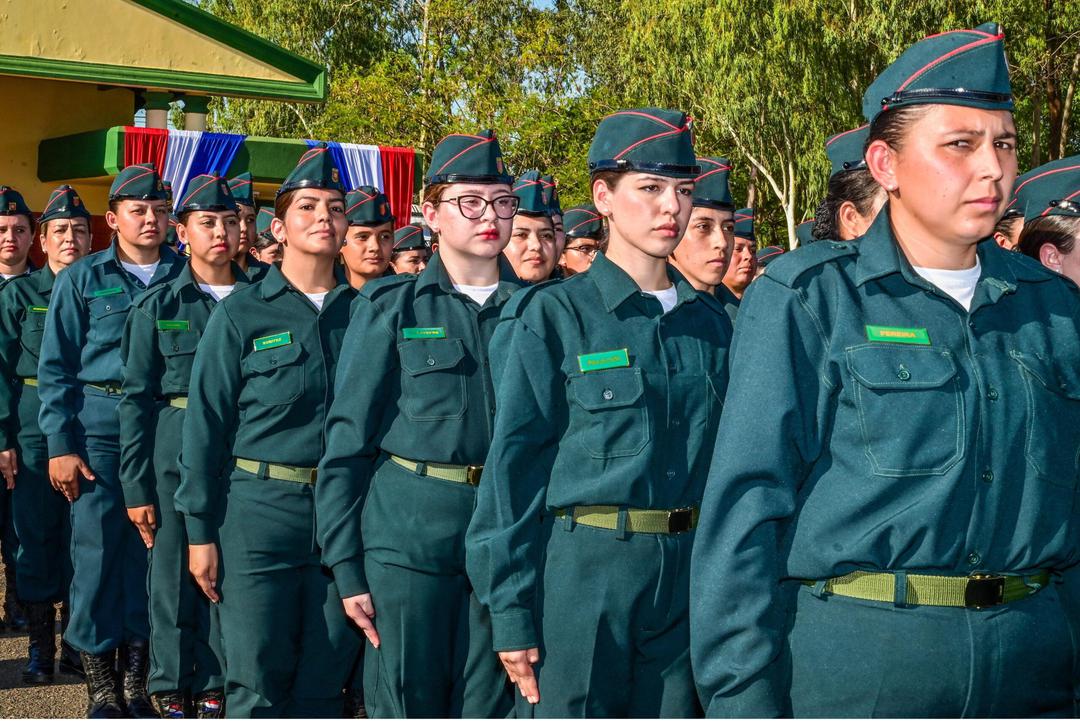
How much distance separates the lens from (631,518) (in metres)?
3.89

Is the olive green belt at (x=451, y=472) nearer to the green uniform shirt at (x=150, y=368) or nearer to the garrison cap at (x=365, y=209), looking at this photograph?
the green uniform shirt at (x=150, y=368)

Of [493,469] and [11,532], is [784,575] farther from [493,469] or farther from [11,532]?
[11,532]

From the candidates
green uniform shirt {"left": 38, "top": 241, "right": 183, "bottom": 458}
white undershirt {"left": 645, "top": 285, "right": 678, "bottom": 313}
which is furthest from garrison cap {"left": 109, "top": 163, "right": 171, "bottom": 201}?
→ white undershirt {"left": 645, "top": 285, "right": 678, "bottom": 313}

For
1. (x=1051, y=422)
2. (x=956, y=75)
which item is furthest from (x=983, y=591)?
(x=956, y=75)

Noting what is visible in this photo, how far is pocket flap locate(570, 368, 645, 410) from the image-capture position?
3.93m

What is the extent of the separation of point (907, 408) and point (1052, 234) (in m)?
1.93

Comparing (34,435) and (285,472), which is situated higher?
(285,472)

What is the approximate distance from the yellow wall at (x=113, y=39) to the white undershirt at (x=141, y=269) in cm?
1472

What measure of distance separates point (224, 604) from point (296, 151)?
62.2 feet

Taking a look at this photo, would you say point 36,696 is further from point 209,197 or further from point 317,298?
point 317,298

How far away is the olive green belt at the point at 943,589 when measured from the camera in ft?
8.84

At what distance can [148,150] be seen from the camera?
22.1 m

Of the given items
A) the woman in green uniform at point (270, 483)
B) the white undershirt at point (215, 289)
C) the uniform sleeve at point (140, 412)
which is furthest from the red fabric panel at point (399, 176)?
the woman in green uniform at point (270, 483)

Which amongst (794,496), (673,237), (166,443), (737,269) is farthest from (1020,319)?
(166,443)
